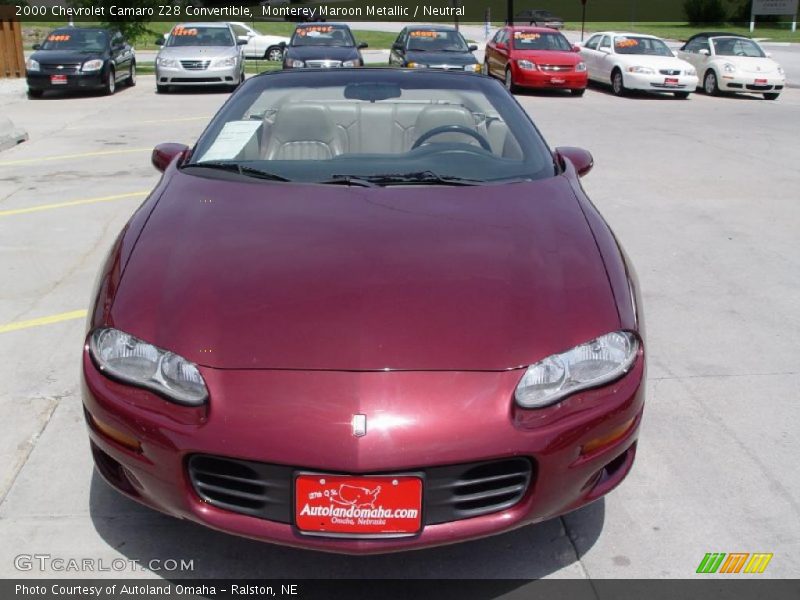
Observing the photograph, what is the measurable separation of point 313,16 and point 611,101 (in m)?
35.4

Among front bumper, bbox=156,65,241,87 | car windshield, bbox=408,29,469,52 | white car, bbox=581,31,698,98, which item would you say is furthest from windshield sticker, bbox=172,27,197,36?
white car, bbox=581,31,698,98

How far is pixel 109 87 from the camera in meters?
17.8

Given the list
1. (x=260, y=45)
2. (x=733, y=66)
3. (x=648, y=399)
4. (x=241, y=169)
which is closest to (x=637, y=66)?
(x=733, y=66)

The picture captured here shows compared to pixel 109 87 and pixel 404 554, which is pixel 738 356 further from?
pixel 109 87

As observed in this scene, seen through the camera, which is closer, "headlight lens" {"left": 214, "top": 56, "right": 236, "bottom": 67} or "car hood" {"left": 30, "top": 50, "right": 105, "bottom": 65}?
"car hood" {"left": 30, "top": 50, "right": 105, "bottom": 65}

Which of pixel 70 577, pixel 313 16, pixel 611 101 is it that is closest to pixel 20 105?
pixel 611 101

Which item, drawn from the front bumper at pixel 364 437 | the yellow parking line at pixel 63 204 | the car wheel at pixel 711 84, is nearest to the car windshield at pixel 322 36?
the car wheel at pixel 711 84

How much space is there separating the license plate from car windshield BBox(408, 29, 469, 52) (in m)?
17.4

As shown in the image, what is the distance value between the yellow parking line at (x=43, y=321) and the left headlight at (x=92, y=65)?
13.3m

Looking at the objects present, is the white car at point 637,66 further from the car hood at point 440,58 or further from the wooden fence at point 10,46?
the wooden fence at point 10,46

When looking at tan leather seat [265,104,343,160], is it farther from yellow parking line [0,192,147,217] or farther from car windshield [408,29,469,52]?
car windshield [408,29,469,52]

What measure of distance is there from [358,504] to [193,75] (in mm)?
16844

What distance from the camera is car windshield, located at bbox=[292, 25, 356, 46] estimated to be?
19.1m

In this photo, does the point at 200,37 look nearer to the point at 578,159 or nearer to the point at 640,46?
the point at 640,46
